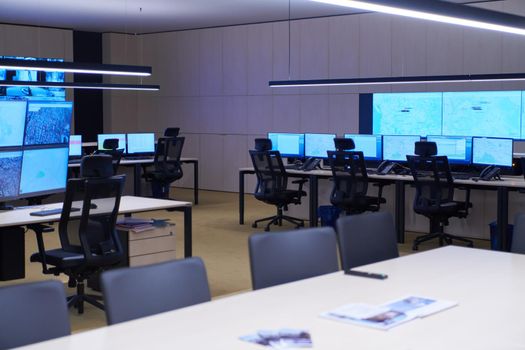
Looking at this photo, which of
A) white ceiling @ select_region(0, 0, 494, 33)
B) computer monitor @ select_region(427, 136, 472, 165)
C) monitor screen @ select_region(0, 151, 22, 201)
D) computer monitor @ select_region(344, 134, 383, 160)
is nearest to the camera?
monitor screen @ select_region(0, 151, 22, 201)

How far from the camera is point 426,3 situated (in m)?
3.53

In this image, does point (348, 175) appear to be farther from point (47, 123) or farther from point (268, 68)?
point (268, 68)

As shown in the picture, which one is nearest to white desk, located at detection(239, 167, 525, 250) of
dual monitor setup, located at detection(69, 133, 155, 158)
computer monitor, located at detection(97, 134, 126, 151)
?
computer monitor, located at detection(97, 134, 126, 151)

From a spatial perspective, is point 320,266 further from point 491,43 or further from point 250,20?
point 250,20

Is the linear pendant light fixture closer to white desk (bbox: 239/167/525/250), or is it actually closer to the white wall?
white desk (bbox: 239/167/525/250)

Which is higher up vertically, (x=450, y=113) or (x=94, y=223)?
(x=450, y=113)

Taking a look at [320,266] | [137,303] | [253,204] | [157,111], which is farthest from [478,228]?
[157,111]

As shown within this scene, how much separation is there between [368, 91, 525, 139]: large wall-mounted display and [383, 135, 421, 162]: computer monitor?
73.5 inches

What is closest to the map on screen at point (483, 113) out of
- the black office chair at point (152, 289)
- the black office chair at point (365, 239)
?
the black office chair at point (365, 239)

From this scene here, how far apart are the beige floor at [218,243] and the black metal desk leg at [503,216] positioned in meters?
0.86

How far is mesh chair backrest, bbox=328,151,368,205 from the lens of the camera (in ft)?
30.0

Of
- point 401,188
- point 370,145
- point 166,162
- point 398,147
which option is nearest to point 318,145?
point 370,145

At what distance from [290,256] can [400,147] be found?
6254 millimetres

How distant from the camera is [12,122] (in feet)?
19.2
